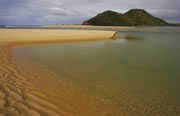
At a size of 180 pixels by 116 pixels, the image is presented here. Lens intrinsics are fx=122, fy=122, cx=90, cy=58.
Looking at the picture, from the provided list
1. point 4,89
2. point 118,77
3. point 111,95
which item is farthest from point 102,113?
point 4,89

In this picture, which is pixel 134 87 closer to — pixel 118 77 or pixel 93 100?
pixel 118 77

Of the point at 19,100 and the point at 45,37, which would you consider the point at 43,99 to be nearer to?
the point at 19,100

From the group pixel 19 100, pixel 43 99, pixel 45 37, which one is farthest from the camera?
pixel 45 37

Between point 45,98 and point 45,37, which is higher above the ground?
point 45,37

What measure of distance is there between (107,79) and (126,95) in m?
1.25

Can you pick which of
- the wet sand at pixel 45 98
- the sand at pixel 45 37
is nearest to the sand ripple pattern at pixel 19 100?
the wet sand at pixel 45 98

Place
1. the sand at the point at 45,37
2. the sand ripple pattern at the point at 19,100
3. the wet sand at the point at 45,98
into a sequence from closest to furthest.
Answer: the sand ripple pattern at the point at 19,100 < the wet sand at the point at 45,98 < the sand at the point at 45,37

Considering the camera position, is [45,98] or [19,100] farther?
[45,98]

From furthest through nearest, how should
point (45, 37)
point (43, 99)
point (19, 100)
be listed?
point (45, 37)
point (43, 99)
point (19, 100)

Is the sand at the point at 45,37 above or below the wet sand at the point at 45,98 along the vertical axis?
above

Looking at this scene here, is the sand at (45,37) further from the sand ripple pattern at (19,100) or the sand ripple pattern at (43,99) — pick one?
the sand ripple pattern at (43,99)

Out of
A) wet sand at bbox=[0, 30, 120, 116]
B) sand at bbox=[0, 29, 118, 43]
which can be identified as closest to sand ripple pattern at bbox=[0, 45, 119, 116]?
wet sand at bbox=[0, 30, 120, 116]

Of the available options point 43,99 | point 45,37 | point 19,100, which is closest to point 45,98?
point 43,99

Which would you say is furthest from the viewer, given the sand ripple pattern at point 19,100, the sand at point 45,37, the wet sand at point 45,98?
the sand at point 45,37
